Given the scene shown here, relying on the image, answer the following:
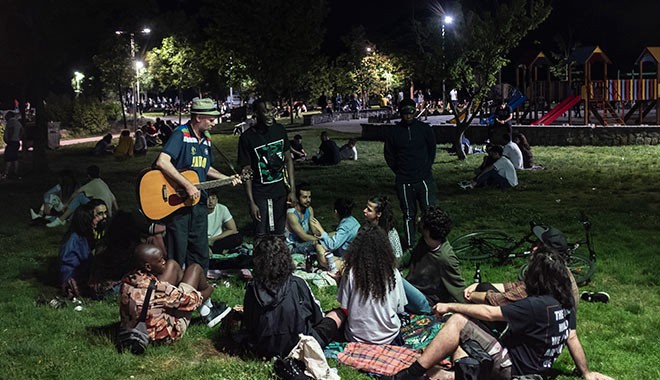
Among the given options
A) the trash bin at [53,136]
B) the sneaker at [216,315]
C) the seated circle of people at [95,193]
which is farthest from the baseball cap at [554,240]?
the trash bin at [53,136]

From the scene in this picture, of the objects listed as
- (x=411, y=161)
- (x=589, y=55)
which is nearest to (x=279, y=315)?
(x=411, y=161)

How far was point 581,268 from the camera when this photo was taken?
8.88 meters

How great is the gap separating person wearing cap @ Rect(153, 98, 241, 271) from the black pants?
2872 millimetres

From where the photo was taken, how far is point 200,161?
302 inches

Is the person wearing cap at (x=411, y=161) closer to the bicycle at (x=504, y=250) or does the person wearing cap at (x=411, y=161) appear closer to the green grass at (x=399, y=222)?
the bicycle at (x=504, y=250)

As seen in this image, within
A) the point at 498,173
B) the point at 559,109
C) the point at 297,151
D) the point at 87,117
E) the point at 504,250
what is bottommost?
the point at 504,250

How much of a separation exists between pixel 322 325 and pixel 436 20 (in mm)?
18713

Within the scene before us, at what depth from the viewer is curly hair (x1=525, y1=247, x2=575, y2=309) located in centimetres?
A: 545

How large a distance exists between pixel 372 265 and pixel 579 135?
821 inches

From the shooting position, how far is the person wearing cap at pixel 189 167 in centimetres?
738

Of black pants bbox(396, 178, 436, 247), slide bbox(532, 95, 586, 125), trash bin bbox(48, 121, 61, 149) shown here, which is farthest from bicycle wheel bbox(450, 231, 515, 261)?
trash bin bbox(48, 121, 61, 149)

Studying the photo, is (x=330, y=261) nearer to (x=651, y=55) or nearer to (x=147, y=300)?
(x=147, y=300)

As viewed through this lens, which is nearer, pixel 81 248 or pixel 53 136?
pixel 81 248

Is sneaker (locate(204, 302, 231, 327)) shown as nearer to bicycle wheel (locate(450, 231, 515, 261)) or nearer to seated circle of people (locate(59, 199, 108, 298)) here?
seated circle of people (locate(59, 199, 108, 298))
